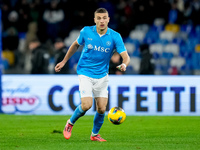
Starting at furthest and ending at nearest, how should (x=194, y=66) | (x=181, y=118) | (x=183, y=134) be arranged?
(x=194, y=66), (x=181, y=118), (x=183, y=134)

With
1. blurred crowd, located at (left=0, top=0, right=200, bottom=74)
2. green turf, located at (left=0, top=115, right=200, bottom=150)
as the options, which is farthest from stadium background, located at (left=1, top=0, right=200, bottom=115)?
green turf, located at (left=0, top=115, right=200, bottom=150)

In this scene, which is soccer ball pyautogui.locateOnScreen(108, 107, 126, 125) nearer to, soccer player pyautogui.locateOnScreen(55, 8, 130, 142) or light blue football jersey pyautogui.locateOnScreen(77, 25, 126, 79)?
soccer player pyautogui.locateOnScreen(55, 8, 130, 142)

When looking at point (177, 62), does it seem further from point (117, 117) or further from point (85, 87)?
point (85, 87)

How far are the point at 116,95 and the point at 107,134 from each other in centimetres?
466

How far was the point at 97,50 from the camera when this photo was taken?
7.84 meters

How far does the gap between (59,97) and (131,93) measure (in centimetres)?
204

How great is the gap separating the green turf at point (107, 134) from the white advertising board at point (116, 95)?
81 centimetres

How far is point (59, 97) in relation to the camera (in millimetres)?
13703

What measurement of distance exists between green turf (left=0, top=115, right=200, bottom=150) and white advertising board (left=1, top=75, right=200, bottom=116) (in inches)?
31.9

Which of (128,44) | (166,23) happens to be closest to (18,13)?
(128,44)

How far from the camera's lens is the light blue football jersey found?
308 inches

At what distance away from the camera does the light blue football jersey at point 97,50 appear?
7.83m

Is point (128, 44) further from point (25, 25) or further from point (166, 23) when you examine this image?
point (25, 25)

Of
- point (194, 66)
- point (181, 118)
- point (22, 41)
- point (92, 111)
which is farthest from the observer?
point (22, 41)
